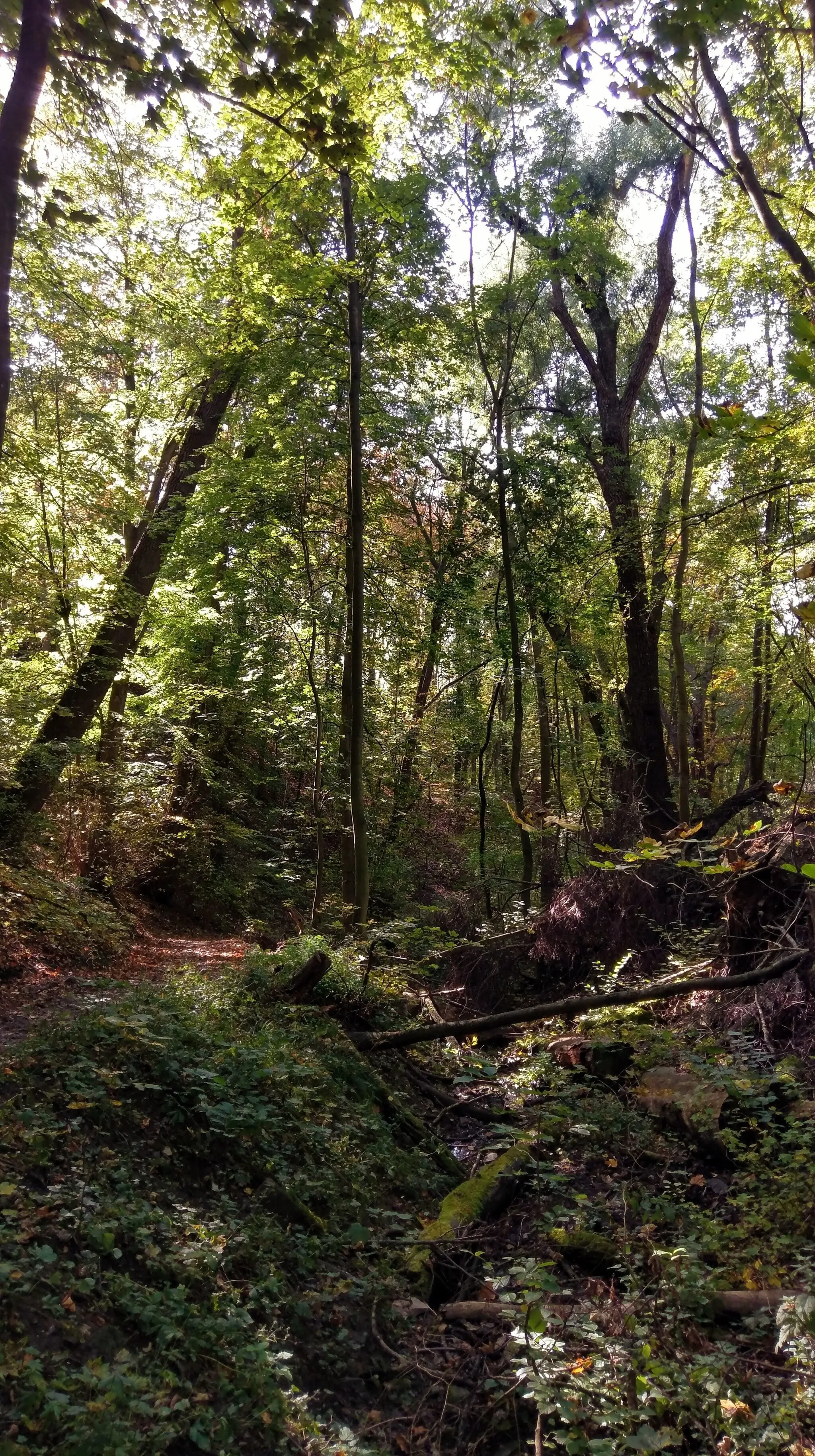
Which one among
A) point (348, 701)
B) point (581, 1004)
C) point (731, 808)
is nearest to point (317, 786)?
point (348, 701)

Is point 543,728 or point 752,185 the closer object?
point 752,185

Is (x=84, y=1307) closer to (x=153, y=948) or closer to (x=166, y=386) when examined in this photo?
A: (x=153, y=948)

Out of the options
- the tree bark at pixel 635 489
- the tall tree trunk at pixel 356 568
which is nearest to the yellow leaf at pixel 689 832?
the tall tree trunk at pixel 356 568

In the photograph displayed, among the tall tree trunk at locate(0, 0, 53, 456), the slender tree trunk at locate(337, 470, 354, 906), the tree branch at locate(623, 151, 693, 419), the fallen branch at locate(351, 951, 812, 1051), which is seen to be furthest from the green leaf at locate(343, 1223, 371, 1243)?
the tree branch at locate(623, 151, 693, 419)

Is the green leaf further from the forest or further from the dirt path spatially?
the dirt path

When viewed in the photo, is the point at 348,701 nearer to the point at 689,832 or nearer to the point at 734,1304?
the point at 689,832

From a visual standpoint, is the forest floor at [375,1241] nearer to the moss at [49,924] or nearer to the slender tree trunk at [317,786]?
the moss at [49,924]

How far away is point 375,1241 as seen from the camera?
193 inches

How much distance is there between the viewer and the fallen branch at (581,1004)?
685 centimetres

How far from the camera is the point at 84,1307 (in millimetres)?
3285

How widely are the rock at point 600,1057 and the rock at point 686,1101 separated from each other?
452 mm

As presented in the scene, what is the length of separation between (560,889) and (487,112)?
12.7 meters

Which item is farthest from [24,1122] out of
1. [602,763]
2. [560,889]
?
[602,763]

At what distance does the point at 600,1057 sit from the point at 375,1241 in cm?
358
